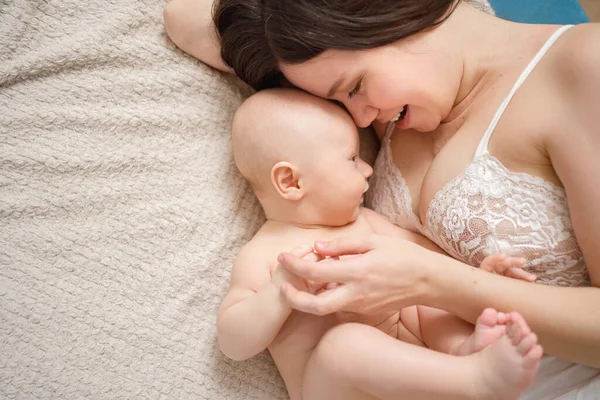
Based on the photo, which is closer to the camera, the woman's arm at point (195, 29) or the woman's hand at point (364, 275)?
the woman's hand at point (364, 275)

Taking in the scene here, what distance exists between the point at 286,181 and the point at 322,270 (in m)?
0.30

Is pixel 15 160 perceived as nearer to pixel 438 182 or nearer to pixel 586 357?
pixel 438 182

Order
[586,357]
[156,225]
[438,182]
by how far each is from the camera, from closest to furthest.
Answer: [586,357]
[438,182]
[156,225]

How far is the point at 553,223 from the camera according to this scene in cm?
105

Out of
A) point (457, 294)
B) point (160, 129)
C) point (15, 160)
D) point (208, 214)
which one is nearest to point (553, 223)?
point (457, 294)

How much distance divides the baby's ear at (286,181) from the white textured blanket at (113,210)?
195mm

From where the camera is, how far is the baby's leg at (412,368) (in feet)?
2.89

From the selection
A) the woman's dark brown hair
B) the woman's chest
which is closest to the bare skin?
the woman's chest

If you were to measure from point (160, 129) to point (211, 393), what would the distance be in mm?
658

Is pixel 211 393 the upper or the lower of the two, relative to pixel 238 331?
lower

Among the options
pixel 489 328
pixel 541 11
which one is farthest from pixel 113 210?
pixel 541 11

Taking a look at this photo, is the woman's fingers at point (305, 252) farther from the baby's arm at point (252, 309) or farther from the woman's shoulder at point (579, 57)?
the woman's shoulder at point (579, 57)

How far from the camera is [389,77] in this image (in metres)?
1.10

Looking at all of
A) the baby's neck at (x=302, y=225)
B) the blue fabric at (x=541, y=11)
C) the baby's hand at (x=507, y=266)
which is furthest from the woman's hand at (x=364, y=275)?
the blue fabric at (x=541, y=11)
